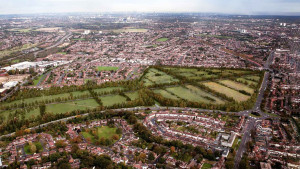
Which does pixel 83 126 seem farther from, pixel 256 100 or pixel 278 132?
pixel 256 100

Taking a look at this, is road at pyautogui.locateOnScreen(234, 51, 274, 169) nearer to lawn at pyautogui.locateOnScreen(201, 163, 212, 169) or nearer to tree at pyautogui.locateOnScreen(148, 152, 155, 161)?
lawn at pyautogui.locateOnScreen(201, 163, 212, 169)

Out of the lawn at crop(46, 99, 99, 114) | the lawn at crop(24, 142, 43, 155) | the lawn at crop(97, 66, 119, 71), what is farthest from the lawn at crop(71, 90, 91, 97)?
the lawn at crop(97, 66, 119, 71)

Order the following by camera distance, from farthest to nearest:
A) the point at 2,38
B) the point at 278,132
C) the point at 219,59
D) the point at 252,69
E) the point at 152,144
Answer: the point at 2,38 → the point at 219,59 → the point at 252,69 → the point at 278,132 → the point at 152,144

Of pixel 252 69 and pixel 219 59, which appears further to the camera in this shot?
pixel 219 59

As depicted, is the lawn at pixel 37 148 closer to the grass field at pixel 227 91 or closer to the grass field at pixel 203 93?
the grass field at pixel 203 93

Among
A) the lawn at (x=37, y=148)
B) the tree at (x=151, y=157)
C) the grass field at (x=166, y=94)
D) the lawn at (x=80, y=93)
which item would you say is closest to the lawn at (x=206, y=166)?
the tree at (x=151, y=157)

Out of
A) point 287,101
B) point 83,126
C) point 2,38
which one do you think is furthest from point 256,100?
point 2,38
